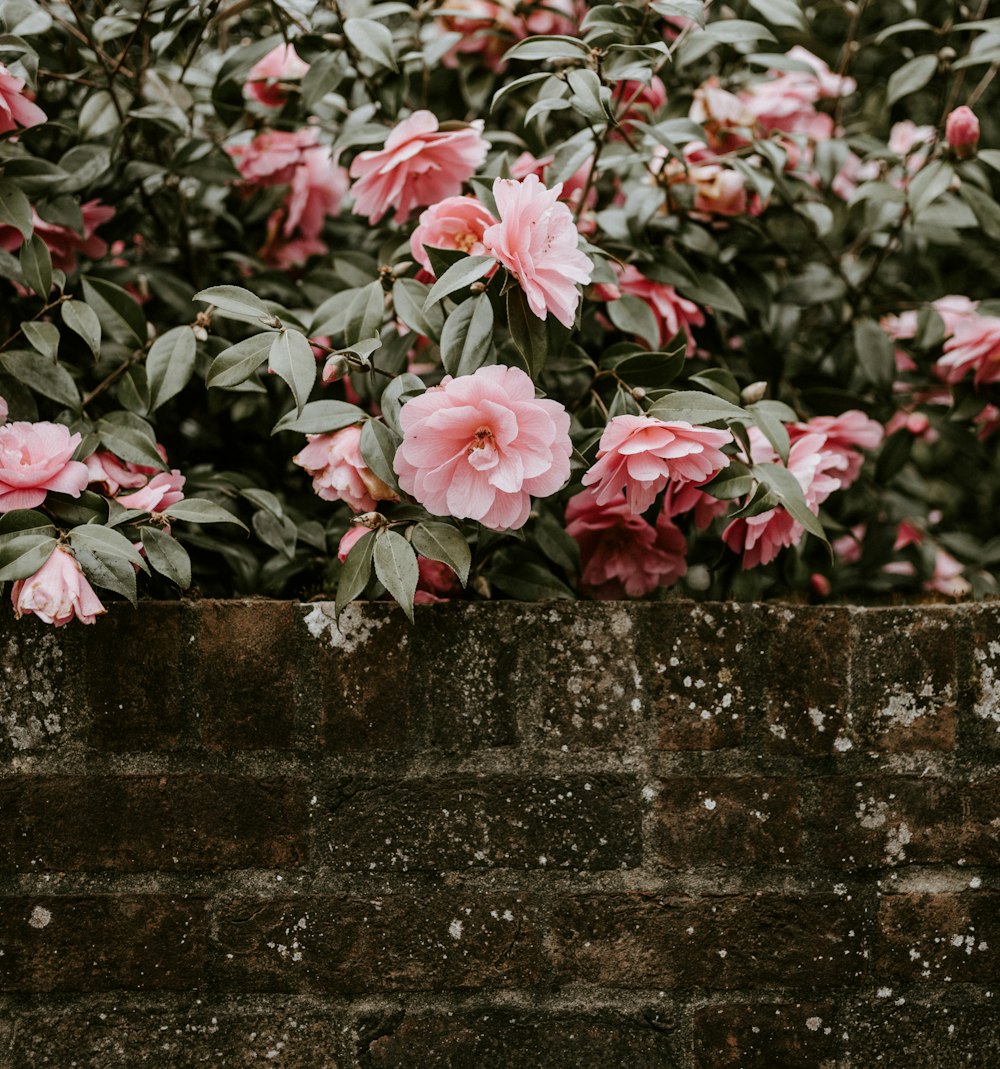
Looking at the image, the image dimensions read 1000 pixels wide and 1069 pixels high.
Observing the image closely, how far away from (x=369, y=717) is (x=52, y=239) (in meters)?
→ 0.71

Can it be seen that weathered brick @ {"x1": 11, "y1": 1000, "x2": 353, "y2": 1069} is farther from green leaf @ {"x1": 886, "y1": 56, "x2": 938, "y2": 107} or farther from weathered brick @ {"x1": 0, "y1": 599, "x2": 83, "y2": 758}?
green leaf @ {"x1": 886, "y1": 56, "x2": 938, "y2": 107}

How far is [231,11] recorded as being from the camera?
49.3 inches

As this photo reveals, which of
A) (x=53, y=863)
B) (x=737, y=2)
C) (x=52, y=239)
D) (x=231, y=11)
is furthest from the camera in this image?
(x=737, y=2)

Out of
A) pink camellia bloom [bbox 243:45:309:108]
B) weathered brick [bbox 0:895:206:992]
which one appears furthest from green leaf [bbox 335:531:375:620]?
pink camellia bloom [bbox 243:45:309:108]

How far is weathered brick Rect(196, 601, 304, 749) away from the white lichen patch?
0.02 meters

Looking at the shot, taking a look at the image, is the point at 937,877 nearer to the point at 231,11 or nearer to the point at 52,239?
the point at 52,239

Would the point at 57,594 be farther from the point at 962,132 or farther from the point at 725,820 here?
the point at 962,132

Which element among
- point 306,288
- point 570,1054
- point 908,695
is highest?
point 306,288

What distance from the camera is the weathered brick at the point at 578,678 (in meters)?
0.91

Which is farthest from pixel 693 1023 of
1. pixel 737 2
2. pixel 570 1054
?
pixel 737 2

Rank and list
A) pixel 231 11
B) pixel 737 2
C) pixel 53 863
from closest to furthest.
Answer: pixel 53 863 → pixel 231 11 → pixel 737 2

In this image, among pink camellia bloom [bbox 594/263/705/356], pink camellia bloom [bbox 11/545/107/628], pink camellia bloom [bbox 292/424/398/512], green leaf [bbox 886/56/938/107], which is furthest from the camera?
green leaf [bbox 886/56/938/107]

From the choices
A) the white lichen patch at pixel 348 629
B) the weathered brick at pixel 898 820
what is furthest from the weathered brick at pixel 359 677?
the weathered brick at pixel 898 820

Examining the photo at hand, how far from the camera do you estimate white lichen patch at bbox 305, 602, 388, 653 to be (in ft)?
2.95
